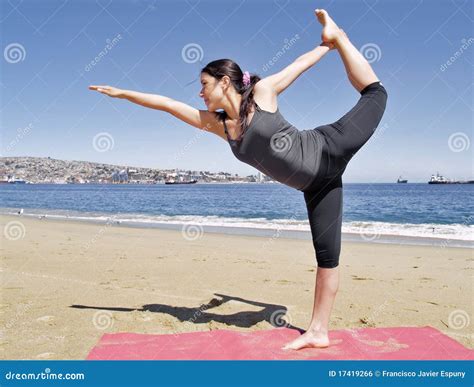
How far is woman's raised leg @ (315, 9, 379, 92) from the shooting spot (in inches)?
128

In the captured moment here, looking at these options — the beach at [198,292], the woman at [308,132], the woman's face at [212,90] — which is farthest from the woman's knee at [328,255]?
the woman's face at [212,90]

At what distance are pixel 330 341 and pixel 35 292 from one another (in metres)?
3.45

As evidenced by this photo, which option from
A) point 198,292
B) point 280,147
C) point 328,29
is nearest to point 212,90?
point 280,147

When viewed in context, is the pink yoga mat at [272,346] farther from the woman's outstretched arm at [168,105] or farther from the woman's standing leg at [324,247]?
the woman's outstretched arm at [168,105]

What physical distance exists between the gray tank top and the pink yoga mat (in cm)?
132

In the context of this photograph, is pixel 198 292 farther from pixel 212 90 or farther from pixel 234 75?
Result: pixel 234 75

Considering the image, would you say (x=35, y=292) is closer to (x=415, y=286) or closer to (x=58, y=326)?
(x=58, y=326)

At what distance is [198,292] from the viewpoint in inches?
215

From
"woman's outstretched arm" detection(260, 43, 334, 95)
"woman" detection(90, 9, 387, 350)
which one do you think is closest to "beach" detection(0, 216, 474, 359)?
"woman" detection(90, 9, 387, 350)

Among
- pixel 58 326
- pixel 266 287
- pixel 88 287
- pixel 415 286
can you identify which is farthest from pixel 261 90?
pixel 415 286

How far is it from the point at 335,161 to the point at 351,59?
762 mm

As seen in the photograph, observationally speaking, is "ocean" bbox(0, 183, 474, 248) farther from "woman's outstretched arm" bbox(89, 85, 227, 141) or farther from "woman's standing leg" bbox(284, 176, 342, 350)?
"woman's outstretched arm" bbox(89, 85, 227, 141)

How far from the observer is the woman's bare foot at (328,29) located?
3305 millimetres

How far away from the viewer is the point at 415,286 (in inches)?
233
